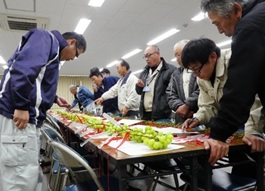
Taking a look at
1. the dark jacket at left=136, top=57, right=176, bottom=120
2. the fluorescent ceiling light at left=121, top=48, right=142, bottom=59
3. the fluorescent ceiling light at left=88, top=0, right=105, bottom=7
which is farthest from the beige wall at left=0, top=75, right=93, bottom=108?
the dark jacket at left=136, top=57, right=176, bottom=120

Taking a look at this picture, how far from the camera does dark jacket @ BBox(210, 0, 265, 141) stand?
916mm

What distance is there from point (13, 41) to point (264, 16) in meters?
6.85

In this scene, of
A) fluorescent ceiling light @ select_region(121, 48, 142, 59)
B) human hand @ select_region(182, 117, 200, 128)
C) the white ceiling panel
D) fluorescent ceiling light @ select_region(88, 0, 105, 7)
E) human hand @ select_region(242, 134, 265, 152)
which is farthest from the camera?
fluorescent ceiling light @ select_region(121, 48, 142, 59)

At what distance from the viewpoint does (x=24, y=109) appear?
4.34ft

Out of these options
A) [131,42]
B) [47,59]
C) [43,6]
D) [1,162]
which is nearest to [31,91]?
[47,59]

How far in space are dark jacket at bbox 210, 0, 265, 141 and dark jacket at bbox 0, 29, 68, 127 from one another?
1039mm

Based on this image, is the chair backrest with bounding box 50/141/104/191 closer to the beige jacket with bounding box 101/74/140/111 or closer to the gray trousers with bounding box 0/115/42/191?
the gray trousers with bounding box 0/115/42/191

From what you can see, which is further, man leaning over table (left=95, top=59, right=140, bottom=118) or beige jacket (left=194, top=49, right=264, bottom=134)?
man leaning over table (left=95, top=59, right=140, bottom=118)

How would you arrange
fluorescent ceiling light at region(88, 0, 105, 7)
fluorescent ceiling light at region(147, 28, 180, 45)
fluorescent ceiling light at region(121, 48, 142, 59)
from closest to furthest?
fluorescent ceiling light at region(88, 0, 105, 7)
fluorescent ceiling light at region(147, 28, 180, 45)
fluorescent ceiling light at region(121, 48, 142, 59)

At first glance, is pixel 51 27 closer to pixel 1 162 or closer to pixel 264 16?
pixel 1 162

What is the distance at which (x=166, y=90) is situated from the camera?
259 centimetres

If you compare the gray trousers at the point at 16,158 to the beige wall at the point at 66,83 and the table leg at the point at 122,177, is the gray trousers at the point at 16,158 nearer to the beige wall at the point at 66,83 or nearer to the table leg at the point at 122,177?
the table leg at the point at 122,177

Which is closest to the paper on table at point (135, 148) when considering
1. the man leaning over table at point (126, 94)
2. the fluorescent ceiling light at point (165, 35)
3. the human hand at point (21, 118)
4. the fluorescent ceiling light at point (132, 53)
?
the human hand at point (21, 118)

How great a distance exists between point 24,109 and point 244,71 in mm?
1166
